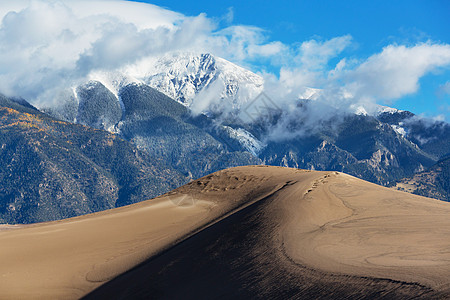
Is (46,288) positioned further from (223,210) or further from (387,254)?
(387,254)

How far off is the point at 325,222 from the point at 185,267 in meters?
7.85

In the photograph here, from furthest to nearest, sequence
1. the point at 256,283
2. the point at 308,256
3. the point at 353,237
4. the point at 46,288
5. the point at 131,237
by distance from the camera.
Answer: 1. the point at 131,237
2. the point at 46,288
3. the point at 353,237
4. the point at 308,256
5. the point at 256,283

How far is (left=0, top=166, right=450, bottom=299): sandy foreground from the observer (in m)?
16.7

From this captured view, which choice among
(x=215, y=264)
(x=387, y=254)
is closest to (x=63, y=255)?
(x=215, y=264)

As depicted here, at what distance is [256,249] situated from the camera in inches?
883

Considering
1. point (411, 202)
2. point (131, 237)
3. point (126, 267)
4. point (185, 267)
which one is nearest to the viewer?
point (185, 267)

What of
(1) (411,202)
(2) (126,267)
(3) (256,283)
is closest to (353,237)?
(3) (256,283)

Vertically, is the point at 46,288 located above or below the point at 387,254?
above

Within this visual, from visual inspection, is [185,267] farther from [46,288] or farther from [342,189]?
[342,189]

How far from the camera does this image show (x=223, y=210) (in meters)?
37.3

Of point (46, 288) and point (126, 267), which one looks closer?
point (46, 288)

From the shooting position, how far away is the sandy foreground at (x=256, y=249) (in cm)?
1675

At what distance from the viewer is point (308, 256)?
1972 centimetres

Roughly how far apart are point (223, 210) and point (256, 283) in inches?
757
